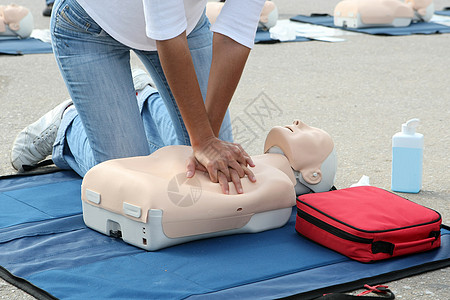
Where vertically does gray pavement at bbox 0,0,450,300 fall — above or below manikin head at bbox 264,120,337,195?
below

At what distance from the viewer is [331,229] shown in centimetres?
192

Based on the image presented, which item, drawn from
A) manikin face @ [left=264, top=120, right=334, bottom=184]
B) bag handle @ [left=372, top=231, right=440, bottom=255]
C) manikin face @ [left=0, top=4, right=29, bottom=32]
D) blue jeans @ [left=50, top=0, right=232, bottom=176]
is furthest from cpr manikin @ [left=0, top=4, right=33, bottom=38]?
bag handle @ [left=372, top=231, right=440, bottom=255]

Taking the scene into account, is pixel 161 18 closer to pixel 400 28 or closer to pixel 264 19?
pixel 264 19

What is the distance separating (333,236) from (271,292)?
0.32 meters

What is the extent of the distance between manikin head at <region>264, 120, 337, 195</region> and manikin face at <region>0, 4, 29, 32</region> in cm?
419

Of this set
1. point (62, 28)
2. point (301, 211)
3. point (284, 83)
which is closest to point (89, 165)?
point (62, 28)

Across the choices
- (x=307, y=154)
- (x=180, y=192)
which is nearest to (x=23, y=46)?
(x=307, y=154)

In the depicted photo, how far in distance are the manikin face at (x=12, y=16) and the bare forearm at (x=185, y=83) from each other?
14.5 feet

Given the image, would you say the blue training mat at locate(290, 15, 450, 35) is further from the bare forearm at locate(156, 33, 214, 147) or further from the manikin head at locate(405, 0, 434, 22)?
the bare forearm at locate(156, 33, 214, 147)

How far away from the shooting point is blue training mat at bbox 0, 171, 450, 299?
1.70m

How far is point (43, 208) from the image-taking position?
2.32 m

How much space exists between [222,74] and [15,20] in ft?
14.5

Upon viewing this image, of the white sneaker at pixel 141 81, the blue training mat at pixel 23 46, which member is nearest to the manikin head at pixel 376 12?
the blue training mat at pixel 23 46

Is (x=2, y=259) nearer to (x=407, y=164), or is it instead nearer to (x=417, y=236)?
(x=417, y=236)
